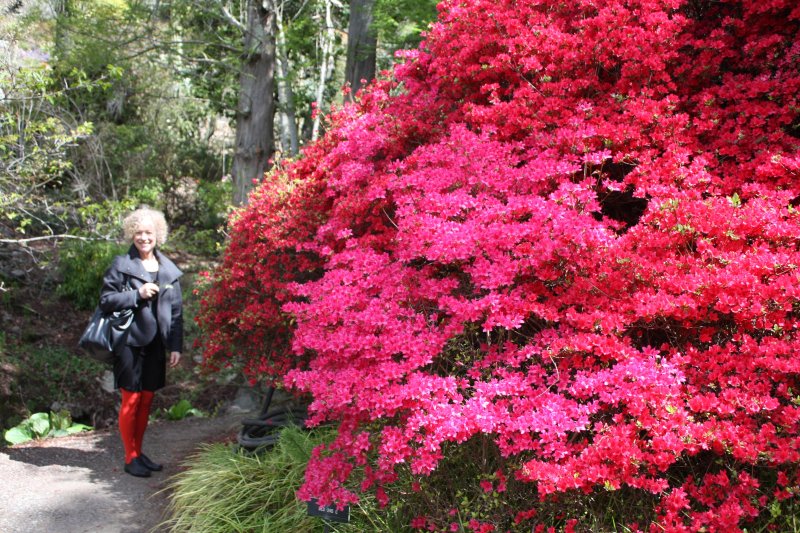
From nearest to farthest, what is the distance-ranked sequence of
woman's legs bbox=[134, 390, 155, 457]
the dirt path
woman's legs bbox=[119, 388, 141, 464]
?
the dirt path → woman's legs bbox=[119, 388, 141, 464] → woman's legs bbox=[134, 390, 155, 457]

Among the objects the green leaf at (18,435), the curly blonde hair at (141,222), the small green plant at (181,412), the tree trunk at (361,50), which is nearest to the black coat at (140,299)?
the curly blonde hair at (141,222)

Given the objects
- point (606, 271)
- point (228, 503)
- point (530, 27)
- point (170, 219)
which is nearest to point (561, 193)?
point (606, 271)

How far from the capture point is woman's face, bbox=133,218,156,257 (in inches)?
172

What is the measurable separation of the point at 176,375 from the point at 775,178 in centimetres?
781

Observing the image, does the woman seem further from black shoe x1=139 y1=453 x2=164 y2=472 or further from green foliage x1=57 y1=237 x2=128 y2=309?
green foliage x1=57 y1=237 x2=128 y2=309

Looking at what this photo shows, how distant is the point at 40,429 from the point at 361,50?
5319 millimetres

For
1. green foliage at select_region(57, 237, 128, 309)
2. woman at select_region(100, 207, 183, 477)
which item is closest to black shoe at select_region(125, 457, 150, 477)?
woman at select_region(100, 207, 183, 477)

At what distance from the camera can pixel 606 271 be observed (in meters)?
2.67

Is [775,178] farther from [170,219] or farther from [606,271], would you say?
[170,219]

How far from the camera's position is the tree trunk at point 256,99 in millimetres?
9023

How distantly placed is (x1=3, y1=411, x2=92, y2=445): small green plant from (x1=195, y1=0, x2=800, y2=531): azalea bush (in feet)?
10.1

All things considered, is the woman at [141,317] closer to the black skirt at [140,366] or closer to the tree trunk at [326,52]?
the black skirt at [140,366]

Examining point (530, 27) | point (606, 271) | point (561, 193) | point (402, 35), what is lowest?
point (606, 271)

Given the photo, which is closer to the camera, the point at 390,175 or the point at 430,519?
the point at 430,519
